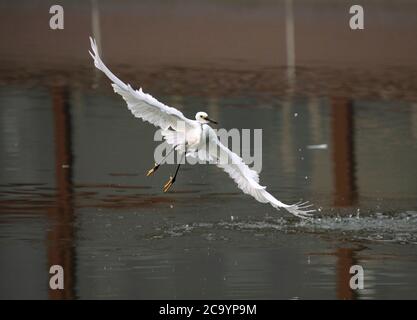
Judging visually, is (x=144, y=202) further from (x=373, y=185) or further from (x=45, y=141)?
(x=45, y=141)

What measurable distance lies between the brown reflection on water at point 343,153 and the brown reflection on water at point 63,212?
11.1 ft

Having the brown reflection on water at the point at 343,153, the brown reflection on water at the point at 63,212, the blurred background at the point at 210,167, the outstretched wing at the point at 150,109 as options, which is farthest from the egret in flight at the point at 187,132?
the brown reflection on water at the point at 343,153

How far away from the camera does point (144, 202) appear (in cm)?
1784

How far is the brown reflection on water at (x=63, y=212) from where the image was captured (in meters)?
14.3

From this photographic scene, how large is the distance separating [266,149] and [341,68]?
10.1 metres

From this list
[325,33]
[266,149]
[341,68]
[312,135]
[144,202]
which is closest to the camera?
[144,202]

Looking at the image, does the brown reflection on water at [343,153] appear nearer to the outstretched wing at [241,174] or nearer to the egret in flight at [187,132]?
the egret in flight at [187,132]

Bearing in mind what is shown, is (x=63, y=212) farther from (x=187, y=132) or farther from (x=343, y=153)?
(x=343, y=153)

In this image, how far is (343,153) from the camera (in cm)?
2156

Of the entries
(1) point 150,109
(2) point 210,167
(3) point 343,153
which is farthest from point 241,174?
(3) point 343,153

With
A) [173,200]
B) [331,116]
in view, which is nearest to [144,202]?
[173,200]

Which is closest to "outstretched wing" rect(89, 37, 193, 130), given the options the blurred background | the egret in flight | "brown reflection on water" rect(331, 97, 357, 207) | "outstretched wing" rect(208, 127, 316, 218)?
the egret in flight

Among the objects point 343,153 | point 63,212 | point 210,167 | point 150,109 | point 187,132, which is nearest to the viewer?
point 150,109

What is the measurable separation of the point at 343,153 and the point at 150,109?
5.91m
